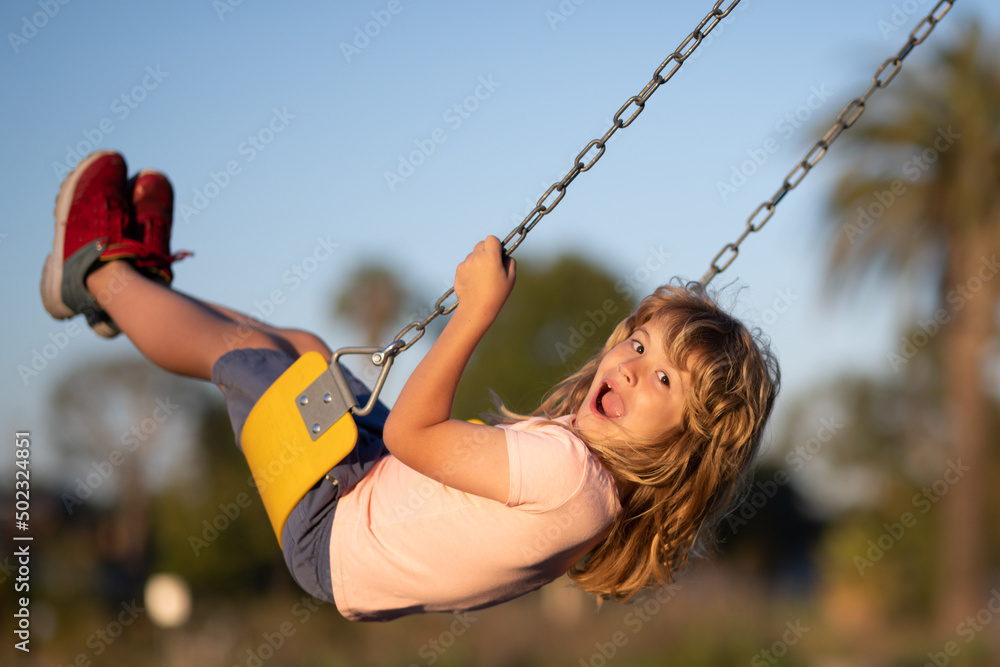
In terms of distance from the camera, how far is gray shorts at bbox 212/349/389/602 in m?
2.15

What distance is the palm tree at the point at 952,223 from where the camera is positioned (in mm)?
8797

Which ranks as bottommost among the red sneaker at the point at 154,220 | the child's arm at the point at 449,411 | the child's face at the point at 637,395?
the red sneaker at the point at 154,220

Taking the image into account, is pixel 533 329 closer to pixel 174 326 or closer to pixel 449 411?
pixel 174 326

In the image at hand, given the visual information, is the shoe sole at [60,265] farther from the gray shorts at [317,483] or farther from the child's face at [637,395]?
the child's face at [637,395]

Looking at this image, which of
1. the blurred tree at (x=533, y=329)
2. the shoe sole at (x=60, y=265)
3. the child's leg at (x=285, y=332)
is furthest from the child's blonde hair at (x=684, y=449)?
the blurred tree at (x=533, y=329)

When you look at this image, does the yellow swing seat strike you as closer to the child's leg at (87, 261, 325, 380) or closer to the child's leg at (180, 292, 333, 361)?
the child's leg at (87, 261, 325, 380)

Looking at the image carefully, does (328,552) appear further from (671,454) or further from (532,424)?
(671,454)

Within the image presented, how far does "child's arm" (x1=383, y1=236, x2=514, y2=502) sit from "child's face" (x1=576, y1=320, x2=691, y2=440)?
1.13ft

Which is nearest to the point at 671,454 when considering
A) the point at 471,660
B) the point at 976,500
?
the point at 471,660

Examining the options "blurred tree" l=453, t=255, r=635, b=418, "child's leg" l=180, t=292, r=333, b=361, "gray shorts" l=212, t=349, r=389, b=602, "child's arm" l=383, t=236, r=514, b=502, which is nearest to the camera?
"child's arm" l=383, t=236, r=514, b=502

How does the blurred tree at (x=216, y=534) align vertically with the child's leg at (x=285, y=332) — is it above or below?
below

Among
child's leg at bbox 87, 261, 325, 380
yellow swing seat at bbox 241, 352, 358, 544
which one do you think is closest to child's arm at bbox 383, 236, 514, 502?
yellow swing seat at bbox 241, 352, 358, 544

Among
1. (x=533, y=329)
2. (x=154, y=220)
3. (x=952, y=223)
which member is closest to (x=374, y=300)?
(x=533, y=329)

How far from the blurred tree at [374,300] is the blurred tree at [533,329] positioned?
1.49 m
